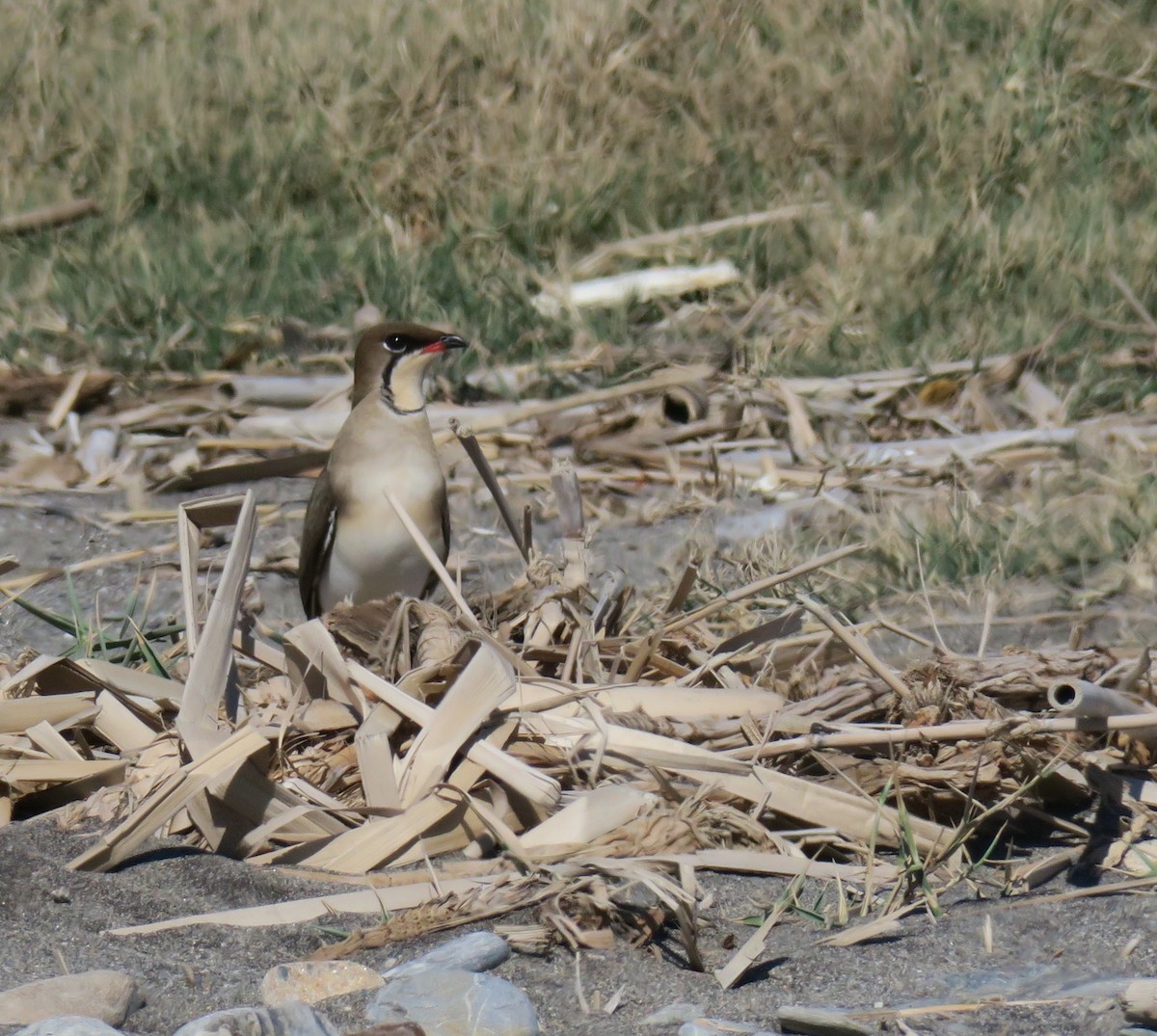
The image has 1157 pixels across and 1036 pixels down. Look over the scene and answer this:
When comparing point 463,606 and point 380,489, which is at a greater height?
point 463,606

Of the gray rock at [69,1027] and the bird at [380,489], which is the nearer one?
the gray rock at [69,1027]

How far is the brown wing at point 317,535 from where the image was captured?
4.71 meters

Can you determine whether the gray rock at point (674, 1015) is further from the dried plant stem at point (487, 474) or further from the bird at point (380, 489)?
the bird at point (380, 489)

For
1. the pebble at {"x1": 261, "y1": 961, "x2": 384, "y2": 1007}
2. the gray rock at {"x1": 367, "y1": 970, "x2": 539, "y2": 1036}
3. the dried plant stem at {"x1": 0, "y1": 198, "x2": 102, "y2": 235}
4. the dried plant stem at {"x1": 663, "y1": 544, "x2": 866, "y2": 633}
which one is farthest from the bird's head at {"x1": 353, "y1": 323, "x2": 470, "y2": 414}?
the dried plant stem at {"x1": 0, "y1": 198, "x2": 102, "y2": 235}

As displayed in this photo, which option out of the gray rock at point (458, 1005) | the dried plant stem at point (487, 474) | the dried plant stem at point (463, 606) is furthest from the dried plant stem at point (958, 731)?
the dried plant stem at point (487, 474)

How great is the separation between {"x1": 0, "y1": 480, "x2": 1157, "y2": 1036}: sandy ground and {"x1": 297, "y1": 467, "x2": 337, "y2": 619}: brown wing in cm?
159

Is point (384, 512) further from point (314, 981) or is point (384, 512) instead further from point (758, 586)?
point (314, 981)

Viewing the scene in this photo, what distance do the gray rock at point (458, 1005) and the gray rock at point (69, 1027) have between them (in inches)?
15.2

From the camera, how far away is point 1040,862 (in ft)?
10.3

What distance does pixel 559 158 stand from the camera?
8484 millimetres

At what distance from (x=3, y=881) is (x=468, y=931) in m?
0.83

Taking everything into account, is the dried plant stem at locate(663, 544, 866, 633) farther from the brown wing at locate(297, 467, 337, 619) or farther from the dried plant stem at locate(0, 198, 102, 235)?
the dried plant stem at locate(0, 198, 102, 235)

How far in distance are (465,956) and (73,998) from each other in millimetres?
581

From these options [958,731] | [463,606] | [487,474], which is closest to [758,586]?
[958,731]
